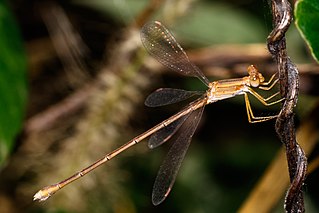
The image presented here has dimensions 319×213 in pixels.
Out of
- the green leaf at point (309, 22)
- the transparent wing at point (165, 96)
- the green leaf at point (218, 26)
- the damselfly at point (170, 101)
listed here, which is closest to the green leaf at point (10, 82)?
the damselfly at point (170, 101)

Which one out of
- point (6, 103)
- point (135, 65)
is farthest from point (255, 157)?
point (6, 103)

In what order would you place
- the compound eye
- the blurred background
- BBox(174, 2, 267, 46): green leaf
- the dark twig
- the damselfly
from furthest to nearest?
BBox(174, 2, 267, 46): green leaf → the blurred background → the damselfly → the compound eye → the dark twig

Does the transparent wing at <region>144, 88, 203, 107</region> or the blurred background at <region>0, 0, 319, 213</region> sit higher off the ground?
the transparent wing at <region>144, 88, 203, 107</region>

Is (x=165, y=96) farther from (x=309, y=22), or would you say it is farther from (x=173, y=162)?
(x=309, y=22)

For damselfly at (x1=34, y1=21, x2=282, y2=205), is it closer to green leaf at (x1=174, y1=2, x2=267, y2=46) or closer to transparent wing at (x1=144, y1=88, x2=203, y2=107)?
transparent wing at (x1=144, y1=88, x2=203, y2=107)

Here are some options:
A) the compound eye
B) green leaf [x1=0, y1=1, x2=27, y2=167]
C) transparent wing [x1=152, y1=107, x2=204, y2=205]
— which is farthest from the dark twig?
green leaf [x1=0, y1=1, x2=27, y2=167]

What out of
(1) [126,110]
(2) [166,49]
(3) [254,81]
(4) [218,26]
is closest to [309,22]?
(3) [254,81]
